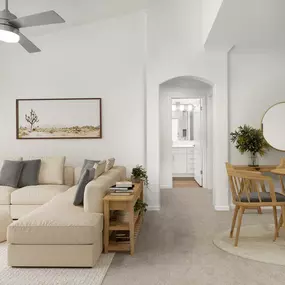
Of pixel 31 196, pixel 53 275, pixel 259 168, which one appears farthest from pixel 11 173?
pixel 259 168

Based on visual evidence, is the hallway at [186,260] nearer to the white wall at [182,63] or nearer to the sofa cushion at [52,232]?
the sofa cushion at [52,232]

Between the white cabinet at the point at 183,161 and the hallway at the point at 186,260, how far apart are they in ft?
14.4

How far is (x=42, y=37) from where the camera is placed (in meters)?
6.20

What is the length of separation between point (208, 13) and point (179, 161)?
17.1 feet

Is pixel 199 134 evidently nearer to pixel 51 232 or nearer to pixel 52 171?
pixel 52 171

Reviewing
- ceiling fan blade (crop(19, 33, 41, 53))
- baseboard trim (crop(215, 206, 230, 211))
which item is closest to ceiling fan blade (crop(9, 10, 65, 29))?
ceiling fan blade (crop(19, 33, 41, 53))

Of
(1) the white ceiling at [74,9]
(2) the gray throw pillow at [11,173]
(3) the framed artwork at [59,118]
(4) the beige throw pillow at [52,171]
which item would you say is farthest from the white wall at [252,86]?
(2) the gray throw pillow at [11,173]

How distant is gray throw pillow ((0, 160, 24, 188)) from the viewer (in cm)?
545

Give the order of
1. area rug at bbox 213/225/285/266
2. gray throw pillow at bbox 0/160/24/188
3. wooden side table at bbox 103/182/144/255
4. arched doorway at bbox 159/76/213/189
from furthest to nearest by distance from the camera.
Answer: arched doorway at bbox 159/76/213/189 < gray throw pillow at bbox 0/160/24/188 < wooden side table at bbox 103/182/144/255 < area rug at bbox 213/225/285/266

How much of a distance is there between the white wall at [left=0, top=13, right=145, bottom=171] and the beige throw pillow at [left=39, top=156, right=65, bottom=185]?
1.60ft

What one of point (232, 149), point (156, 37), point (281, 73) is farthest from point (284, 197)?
point (156, 37)

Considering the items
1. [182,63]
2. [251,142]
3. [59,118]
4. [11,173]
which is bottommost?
[11,173]

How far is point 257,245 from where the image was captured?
4.02 m

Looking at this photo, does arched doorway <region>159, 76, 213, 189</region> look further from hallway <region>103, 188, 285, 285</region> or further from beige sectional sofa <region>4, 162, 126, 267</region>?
beige sectional sofa <region>4, 162, 126, 267</region>
